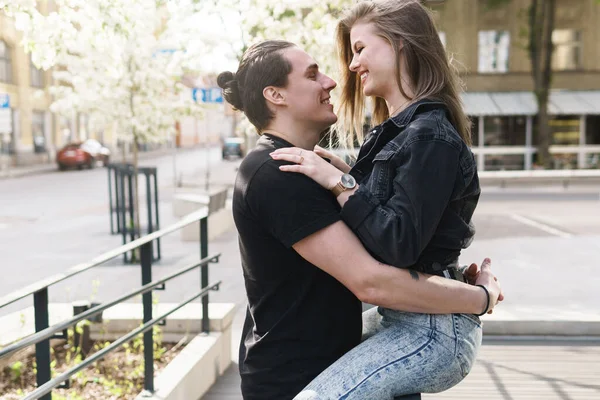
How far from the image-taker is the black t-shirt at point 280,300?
204 cm

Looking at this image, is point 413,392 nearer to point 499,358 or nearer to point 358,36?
point 358,36

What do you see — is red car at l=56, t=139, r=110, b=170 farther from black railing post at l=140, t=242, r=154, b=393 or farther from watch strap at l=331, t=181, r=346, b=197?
watch strap at l=331, t=181, r=346, b=197

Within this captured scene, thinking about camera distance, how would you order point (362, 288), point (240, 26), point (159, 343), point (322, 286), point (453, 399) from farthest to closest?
point (240, 26), point (159, 343), point (453, 399), point (322, 286), point (362, 288)

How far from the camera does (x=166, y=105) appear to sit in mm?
13188

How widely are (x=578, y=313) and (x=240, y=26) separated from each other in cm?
557

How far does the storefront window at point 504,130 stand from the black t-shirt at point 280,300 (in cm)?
2767

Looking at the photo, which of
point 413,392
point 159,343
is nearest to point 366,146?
point 413,392

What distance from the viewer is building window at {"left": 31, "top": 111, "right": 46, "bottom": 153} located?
39.9m

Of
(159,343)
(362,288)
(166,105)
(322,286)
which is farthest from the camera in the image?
Answer: (166,105)

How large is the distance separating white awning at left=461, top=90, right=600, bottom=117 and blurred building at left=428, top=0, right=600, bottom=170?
38 mm

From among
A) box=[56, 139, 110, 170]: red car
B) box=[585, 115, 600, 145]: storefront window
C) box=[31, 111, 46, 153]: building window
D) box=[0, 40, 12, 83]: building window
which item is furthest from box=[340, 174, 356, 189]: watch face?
box=[31, 111, 46, 153]: building window

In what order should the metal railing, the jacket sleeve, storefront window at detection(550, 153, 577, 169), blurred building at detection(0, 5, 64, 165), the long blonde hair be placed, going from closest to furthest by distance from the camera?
1. the jacket sleeve
2. the long blonde hair
3. the metal railing
4. storefront window at detection(550, 153, 577, 169)
5. blurred building at detection(0, 5, 64, 165)

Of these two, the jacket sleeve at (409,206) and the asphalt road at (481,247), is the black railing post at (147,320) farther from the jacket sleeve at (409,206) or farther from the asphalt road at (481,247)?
the jacket sleeve at (409,206)

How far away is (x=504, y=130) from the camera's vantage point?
28828 millimetres
